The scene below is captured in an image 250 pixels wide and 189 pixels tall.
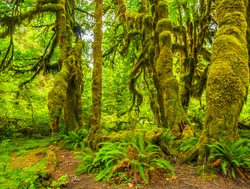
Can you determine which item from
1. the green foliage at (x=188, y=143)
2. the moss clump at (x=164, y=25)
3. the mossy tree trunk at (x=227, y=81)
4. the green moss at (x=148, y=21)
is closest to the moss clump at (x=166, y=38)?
the moss clump at (x=164, y=25)

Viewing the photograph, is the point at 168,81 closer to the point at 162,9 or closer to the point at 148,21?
the point at 162,9

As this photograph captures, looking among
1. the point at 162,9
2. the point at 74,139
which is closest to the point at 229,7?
the point at 162,9

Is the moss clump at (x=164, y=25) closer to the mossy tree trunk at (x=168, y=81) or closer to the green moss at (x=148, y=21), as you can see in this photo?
the mossy tree trunk at (x=168, y=81)

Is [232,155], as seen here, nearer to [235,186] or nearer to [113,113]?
[235,186]

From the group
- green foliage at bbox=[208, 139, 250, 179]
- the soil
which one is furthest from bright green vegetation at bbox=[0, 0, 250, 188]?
the soil

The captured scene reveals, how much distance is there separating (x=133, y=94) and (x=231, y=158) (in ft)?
21.4

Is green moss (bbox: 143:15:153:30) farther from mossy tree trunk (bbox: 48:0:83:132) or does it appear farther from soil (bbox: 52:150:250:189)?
soil (bbox: 52:150:250:189)

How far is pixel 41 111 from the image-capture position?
43.5 ft

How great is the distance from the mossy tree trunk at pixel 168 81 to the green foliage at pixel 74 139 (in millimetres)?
2988

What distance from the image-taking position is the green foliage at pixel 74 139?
8875 millimetres

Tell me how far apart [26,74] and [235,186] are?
33.1ft

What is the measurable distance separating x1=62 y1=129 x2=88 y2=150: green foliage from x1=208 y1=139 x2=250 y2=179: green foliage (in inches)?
186

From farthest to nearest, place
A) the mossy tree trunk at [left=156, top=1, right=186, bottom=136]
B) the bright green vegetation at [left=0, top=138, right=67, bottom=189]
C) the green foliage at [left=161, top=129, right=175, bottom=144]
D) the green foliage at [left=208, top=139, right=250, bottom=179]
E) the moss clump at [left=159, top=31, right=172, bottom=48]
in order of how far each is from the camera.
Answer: the moss clump at [left=159, top=31, right=172, bottom=48] < the mossy tree trunk at [left=156, top=1, right=186, bottom=136] < the green foliage at [left=161, top=129, right=175, bottom=144] < the bright green vegetation at [left=0, top=138, right=67, bottom=189] < the green foliage at [left=208, top=139, right=250, bottom=179]

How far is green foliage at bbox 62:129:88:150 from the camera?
8875mm
